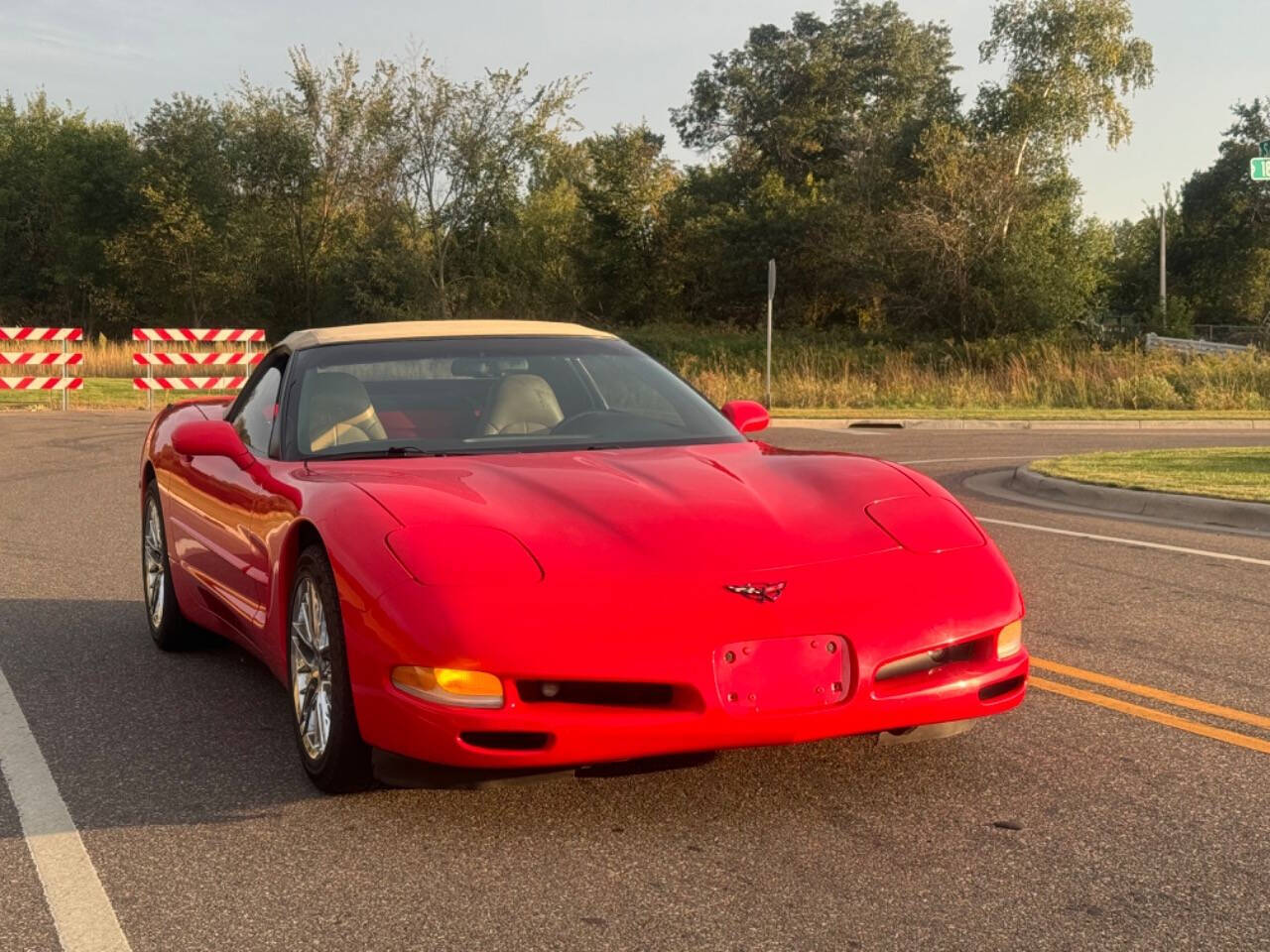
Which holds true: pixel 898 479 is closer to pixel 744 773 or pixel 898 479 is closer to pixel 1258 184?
pixel 744 773

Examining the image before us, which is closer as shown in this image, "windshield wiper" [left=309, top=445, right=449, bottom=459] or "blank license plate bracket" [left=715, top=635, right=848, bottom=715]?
"blank license plate bracket" [left=715, top=635, right=848, bottom=715]

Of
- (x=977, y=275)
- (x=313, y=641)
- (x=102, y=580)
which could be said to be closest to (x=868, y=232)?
(x=977, y=275)

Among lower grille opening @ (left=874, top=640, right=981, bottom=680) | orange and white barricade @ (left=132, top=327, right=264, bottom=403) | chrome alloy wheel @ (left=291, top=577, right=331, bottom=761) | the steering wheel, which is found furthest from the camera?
orange and white barricade @ (left=132, top=327, right=264, bottom=403)

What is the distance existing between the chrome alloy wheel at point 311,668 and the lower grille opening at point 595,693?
0.75 m

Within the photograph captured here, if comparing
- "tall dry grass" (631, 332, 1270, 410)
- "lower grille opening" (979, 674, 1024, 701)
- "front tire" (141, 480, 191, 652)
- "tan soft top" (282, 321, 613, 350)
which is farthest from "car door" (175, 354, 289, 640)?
"tall dry grass" (631, 332, 1270, 410)

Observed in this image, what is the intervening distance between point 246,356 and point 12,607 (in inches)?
879

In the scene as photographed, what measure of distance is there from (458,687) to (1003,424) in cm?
2243

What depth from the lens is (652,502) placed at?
4492 mm

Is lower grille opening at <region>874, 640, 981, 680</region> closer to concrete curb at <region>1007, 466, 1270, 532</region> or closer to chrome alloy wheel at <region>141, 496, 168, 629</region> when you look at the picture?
chrome alloy wheel at <region>141, 496, 168, 629</region>

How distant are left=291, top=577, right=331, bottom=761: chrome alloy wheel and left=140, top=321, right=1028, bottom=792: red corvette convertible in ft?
0.04

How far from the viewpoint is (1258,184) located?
2744 inches

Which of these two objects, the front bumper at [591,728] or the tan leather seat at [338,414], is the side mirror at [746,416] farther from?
the front bumper at [591,728]

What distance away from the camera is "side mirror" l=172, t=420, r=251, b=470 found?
17.6 feet

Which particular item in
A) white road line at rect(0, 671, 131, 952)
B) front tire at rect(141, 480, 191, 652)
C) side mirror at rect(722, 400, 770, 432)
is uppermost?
side mirror at rect(722, 400, 770, 432)
